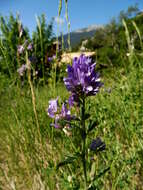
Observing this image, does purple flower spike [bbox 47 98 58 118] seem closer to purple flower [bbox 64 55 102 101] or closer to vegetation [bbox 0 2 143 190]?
vegetation [bbox 0 2 143 190]

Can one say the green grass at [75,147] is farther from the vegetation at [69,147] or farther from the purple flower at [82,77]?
the purple flower at [82,77]

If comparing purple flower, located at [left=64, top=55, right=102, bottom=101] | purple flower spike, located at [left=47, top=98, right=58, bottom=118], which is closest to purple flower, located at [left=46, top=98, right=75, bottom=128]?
purple flower spike, located at [left=47, top=98, right=58, bottom=118]

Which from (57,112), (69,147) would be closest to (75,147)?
(57,112)

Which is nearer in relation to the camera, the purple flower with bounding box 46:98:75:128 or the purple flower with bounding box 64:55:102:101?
the purple flower with bounding box 64:55:102:101

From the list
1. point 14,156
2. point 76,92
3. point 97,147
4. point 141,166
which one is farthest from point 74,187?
point 14,156

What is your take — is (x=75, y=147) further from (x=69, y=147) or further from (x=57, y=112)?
(x=69, y=147)

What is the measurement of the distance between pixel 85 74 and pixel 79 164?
0.54 m

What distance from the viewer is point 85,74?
75 centimetres

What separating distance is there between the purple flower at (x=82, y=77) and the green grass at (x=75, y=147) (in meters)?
0.11

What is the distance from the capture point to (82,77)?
2.44 feet

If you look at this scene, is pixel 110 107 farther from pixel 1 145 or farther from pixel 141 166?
pixel 1 145

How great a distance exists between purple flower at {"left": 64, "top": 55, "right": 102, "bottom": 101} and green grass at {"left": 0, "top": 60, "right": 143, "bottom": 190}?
0.11 m

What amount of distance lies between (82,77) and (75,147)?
339mm

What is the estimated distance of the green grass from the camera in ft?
3.18
